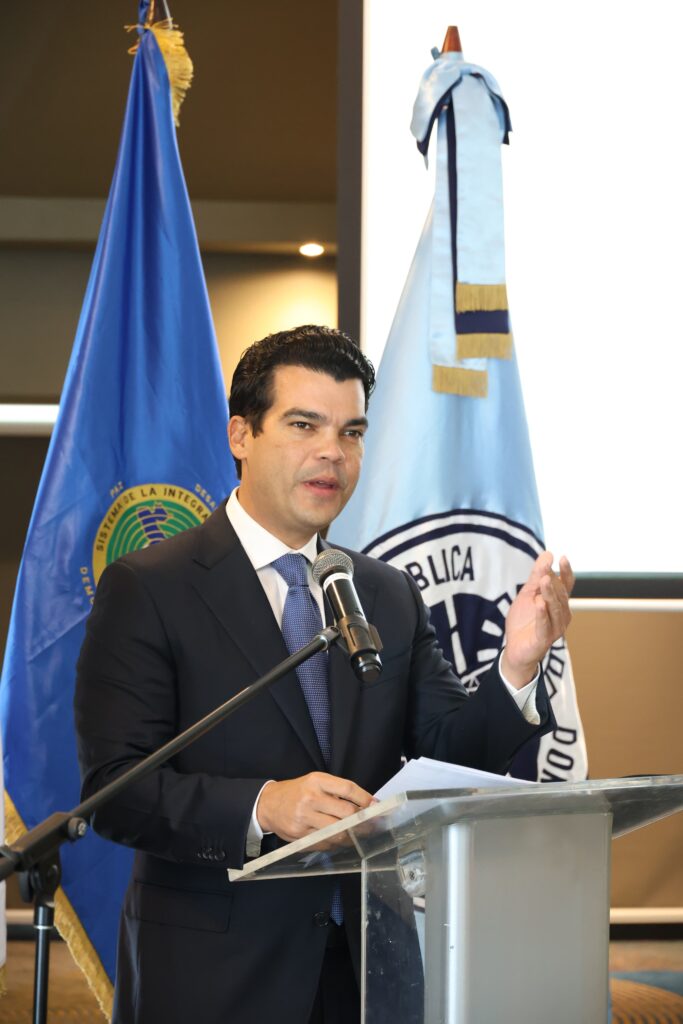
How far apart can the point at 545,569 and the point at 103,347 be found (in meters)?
1.51

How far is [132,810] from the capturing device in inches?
69.9

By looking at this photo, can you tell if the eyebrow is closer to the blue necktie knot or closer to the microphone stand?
the blue necktie knot

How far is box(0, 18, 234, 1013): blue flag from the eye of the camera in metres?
2.76

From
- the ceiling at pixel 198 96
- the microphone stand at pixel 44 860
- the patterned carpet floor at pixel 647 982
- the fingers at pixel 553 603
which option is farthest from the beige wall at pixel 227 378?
the microphone stand at pixel 44 860

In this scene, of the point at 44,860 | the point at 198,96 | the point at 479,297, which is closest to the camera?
the point at 44,860

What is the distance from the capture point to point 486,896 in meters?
1.29

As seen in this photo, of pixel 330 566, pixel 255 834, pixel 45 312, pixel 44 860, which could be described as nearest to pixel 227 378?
pixel 45 312

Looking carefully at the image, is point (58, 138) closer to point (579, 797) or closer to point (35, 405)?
point (35, 405)

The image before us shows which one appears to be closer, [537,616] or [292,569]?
Result: [537,616]

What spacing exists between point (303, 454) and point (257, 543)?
0.61 ft

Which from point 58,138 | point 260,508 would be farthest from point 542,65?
point 58,138

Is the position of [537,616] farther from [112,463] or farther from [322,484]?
[112,463]

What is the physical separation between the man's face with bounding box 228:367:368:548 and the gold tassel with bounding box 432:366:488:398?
0.85 m

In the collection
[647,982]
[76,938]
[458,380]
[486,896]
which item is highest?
[458,380]
